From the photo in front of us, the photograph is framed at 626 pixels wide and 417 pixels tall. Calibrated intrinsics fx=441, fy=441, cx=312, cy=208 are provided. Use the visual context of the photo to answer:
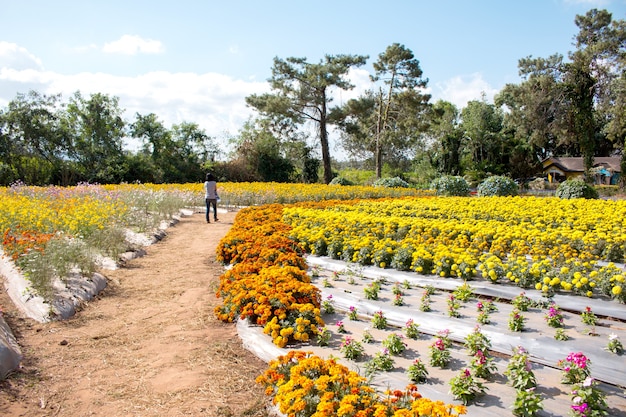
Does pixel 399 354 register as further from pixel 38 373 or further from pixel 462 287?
pixel 38 373

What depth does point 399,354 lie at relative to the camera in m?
3.40

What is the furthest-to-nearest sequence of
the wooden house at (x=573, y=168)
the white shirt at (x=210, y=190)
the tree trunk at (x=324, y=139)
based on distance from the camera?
the wooden house at (x=573, y=168) < the tree trunk at (x=324, y=139) < the white shirt at (x=210, y=190)

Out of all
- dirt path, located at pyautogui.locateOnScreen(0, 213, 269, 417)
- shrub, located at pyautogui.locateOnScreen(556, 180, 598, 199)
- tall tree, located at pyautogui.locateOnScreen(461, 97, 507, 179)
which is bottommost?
dirt path, located at pyautogui.locateOnScreen(0, 213, 269, 417)

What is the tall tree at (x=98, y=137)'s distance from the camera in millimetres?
23984

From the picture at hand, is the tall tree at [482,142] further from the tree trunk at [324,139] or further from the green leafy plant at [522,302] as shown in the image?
the green leafy plant at [522,302]

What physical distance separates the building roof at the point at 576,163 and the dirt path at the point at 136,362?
4408 cm

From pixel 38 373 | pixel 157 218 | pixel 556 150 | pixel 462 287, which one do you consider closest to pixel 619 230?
pixel 462 287

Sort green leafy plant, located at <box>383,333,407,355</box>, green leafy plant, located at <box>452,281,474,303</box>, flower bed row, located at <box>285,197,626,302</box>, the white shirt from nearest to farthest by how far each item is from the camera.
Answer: green leafy plant, located at <box>383,333,407,355</box>, green leafy plant, located at <box>452,281,474,303</box>, flower bed row, located at <box>285,197,626,302</box>, the white shirt

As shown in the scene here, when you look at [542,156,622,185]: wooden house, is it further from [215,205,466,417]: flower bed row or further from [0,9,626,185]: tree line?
[215,205,466,417]: flower bed row

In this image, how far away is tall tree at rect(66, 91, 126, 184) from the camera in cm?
2398

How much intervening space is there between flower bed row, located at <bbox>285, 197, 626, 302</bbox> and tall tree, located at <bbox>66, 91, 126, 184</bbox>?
18420 mm

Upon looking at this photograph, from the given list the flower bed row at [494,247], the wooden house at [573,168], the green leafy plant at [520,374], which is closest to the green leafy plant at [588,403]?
the green leafy plant at [520,374]

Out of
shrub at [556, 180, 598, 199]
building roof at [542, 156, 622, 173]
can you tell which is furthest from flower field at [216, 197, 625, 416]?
building roof at [542, 156, 622, 173]

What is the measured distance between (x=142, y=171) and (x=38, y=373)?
22.4 meters
